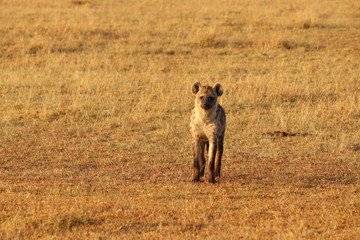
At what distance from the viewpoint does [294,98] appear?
1219 centimetres

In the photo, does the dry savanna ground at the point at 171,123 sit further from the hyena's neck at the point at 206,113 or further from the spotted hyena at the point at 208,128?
the hyena's neck at the point at 206,113

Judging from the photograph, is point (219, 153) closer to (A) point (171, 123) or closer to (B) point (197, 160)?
(B) point (197, 160)

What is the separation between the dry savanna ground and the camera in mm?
6066

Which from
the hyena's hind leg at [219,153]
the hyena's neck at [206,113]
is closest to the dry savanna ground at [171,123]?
the hyena's hind leg at [219,153]

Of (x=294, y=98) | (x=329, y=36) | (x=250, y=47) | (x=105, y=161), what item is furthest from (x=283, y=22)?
(x=105, y=161)

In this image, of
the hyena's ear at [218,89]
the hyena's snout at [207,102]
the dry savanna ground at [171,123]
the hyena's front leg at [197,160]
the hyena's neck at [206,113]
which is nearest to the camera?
the dry savanna ground at [171,123]

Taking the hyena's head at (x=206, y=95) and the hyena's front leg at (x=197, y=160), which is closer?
the hyena's head at (x=206, y=95)

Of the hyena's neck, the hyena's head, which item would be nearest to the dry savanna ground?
the hyena's neck

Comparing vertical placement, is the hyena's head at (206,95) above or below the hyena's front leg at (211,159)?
above

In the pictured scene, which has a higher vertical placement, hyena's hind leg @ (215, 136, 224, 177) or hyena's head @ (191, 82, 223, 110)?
hyena's head @ (191, 82, 223, 110)

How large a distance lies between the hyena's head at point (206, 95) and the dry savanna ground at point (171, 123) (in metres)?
0.85

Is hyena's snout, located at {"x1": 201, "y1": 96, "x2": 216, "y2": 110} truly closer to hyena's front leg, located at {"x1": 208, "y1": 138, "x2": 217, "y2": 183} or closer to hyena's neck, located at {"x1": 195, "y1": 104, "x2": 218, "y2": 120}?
hyena's neck, located at {"x1": 195, "y1": 104, "x2": 218, "y2": 120}

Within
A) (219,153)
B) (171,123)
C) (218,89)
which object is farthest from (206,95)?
(171,123)

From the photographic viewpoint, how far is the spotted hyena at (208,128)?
7527 mm
